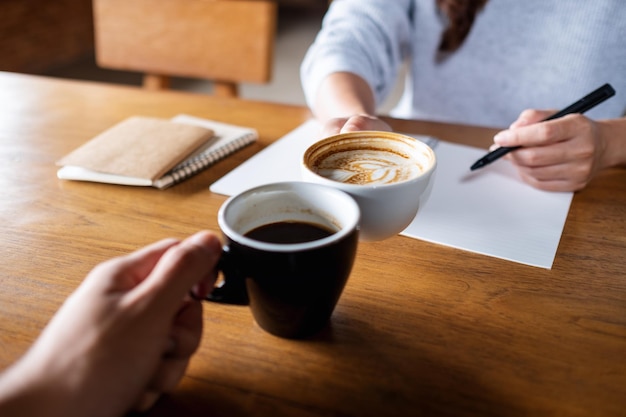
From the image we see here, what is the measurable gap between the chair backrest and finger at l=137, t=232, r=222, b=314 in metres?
0.86

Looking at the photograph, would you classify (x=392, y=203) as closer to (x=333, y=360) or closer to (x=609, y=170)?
(x=333, y=360)

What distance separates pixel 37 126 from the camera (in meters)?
0.84

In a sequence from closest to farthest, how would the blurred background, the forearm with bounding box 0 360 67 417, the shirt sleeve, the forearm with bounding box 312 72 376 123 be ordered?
the forearm with bounding box 0 360 67 417 < the forearm with bounding box 312 72 376 123 < the shirt sleeve < the blurred background

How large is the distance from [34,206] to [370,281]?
15.5 inches

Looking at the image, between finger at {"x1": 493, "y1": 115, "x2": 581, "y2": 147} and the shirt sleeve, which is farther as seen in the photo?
the shirt sleeve

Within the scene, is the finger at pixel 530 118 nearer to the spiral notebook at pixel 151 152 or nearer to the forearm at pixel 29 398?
the spiral notebook at pixel 151 152

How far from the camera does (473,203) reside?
629mm

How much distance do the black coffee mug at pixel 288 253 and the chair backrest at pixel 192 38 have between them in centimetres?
78

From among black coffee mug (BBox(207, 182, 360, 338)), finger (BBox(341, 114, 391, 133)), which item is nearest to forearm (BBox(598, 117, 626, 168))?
finger (BBox(341, 114, 391, 133))

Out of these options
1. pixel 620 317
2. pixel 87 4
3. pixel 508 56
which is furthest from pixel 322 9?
pixel 620 317

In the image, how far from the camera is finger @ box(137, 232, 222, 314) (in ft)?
1.06

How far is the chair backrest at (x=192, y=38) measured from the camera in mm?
1134

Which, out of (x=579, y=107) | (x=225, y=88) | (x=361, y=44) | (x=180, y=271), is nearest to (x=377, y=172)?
(x=180, y=271)

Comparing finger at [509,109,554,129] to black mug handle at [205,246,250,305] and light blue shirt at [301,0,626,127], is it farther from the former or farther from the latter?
black mug handle at [205,246,250,305]
